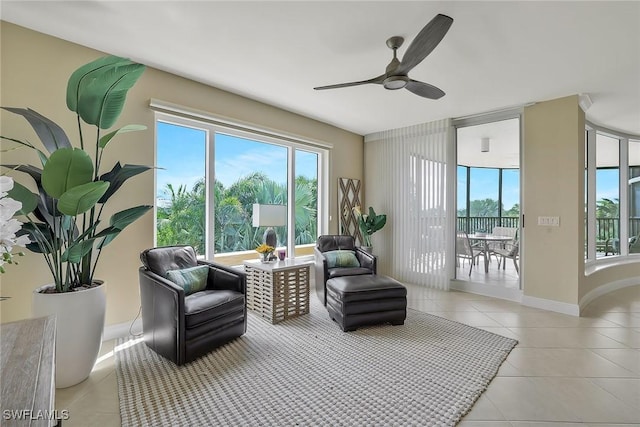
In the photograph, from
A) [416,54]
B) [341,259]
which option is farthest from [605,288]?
[416,54]

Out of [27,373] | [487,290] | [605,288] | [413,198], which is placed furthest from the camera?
[413,198]

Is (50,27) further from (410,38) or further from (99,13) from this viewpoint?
(410,38)

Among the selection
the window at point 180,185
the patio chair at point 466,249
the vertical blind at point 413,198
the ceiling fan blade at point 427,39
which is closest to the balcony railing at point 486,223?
the patio chair at point 466,249

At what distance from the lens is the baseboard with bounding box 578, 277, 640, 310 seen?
385 cm

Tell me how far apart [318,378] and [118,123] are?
293cm

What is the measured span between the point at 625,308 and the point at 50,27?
6.84 meters

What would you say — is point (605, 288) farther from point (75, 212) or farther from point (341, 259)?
point (75, 212)

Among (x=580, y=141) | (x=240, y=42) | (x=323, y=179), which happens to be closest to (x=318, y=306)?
(x=323, y=179)

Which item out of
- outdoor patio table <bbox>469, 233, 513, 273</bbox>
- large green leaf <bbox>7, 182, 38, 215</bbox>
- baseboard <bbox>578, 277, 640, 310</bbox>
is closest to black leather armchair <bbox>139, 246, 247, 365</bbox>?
large green leaf <bbox>7, 182, 38, 215</bbox>

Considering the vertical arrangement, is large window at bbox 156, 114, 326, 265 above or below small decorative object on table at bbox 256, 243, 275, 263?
above

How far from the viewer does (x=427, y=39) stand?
196cm

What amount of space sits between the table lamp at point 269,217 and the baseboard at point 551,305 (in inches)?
133

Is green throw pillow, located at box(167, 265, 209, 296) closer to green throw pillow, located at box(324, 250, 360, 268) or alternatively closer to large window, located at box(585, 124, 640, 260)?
green throw pillow, located at box(324, 250, 360, 268)

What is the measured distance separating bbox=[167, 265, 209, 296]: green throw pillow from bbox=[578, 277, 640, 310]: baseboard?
172 inches
